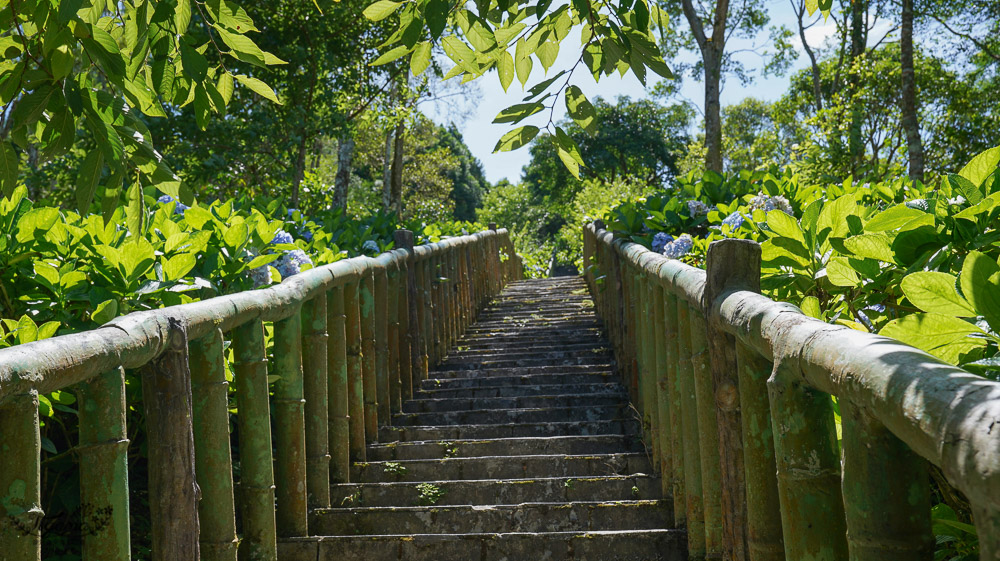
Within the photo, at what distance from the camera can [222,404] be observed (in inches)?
89.5

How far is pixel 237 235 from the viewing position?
2898 mm

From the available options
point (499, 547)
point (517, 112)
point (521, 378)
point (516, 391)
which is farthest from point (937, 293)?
point (521, 378)

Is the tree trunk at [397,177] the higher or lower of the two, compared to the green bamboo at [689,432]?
higher

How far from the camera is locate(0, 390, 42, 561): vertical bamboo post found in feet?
4.42

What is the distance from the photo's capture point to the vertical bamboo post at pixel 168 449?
1.91 m

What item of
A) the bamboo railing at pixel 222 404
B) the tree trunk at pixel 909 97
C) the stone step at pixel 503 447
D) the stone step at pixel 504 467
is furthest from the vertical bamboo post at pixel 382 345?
the tree trunk at pixel 909 97

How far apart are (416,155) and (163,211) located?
1932 centimetres

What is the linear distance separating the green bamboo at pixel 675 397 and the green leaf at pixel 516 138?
100 centimetres

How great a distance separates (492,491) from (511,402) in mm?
1376

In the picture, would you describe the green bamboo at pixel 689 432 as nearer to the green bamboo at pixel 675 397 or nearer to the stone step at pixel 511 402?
the green bamboo at pixel 675 397

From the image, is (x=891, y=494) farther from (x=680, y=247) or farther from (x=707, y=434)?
(x=680, y=247)

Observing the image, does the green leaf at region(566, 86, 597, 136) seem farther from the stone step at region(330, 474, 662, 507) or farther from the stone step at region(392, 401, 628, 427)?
the stone step at region(392, 401, 628, 427)

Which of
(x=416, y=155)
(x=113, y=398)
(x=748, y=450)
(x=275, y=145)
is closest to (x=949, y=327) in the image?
(x=748, y=450)

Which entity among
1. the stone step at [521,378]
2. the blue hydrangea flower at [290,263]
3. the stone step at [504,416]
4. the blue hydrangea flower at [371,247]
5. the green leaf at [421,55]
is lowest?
the stone step at [504,416]
